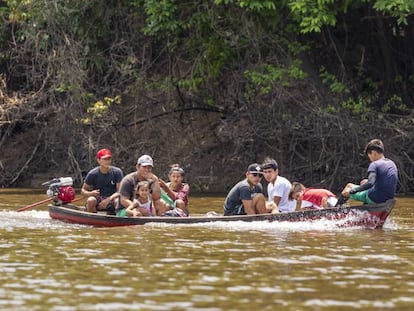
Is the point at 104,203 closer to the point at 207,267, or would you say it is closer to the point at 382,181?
the point at 382,181

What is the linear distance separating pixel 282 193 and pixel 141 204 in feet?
7.41

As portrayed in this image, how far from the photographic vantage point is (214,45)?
2762 centimetres

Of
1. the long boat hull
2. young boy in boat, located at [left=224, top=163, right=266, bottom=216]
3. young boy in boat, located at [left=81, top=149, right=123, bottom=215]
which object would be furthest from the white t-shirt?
young boy in boat, located at [left=81, top=149, right=123, bottom=215]

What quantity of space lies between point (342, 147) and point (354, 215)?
9202 mm

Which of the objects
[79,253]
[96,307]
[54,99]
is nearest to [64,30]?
[54,99]

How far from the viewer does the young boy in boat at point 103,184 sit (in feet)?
65.2

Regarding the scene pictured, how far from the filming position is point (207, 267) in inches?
Answer: 503

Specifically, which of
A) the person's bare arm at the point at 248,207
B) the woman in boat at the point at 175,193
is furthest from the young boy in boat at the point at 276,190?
the woman in boat at the point at 175,193

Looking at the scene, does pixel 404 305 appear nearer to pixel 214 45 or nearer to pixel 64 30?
pixel 214 45

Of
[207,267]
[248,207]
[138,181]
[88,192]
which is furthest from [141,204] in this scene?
[207,267]

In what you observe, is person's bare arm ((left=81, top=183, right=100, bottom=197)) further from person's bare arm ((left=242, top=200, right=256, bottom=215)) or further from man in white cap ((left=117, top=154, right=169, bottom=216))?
person's bare arm ((left=242, top=200, right=256, bottom=215))

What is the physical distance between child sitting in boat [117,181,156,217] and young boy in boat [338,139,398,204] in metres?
3.08

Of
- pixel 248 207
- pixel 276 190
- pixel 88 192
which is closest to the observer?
pixel 248 207

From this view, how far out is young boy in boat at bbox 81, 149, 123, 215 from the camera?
19.9m
